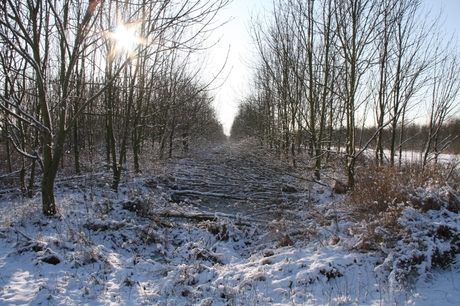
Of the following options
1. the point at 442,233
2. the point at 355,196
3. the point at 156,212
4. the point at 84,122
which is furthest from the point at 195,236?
the point at 84,122

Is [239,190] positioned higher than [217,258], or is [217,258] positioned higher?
[239,190]

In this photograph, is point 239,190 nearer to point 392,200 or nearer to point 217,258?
point 217,258

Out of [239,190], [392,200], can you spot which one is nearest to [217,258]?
[392,200]

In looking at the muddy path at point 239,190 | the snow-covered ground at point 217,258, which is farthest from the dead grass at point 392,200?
the muddy path at point 239,190

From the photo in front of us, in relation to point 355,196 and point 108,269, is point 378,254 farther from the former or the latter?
point 108,269

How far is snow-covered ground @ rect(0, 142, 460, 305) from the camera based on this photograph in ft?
10.4

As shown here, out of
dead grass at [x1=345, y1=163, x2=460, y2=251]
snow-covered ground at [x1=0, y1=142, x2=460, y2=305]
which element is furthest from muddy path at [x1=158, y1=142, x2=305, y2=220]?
dead grass at [x1=345, y1=163, x2=460, y2=251]

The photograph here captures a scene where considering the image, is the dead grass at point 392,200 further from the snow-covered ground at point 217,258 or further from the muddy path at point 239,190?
the muddy path at point 239,190

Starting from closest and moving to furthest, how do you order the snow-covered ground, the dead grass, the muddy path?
the snow-covered ground < the dead grass < the muddy path

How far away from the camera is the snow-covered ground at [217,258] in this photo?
3.17 metres

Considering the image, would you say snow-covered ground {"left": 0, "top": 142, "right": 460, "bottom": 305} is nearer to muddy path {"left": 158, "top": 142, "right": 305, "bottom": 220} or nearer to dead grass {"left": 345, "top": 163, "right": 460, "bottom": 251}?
dead grass {"left": 345, "top": 163, "right": 460, "bottom": 251}

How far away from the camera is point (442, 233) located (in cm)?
362

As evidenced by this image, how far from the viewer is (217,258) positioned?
4477mm

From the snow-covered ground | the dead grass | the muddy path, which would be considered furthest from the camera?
the muddy path
